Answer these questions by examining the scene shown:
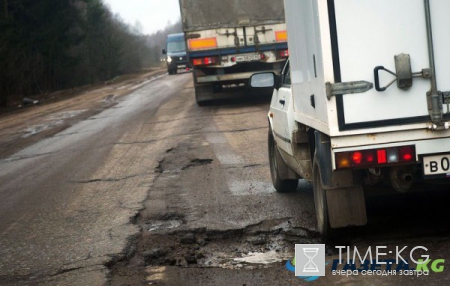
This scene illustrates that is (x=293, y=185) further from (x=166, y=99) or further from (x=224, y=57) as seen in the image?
(x=166, y=99)

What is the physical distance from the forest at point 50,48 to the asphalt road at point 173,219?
2139cm

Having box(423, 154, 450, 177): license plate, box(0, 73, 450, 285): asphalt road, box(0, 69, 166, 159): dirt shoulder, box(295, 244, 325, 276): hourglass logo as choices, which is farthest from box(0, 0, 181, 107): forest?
box(423, 154, 450, 177): license plate

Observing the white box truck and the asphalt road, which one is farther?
the asphalt road

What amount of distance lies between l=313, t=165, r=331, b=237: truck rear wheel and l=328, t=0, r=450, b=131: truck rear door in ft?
2.98

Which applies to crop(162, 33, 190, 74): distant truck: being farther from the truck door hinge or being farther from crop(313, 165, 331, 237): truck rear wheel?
the truck door hinge

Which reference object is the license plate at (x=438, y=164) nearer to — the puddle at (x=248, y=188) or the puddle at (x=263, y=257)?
the puddle at (x=263, y=257)

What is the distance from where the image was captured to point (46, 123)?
20.7 m

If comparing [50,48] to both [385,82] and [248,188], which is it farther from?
[385,82]

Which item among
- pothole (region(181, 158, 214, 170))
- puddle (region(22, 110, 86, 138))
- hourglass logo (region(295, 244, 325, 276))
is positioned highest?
puddle (region(22, 110, 86, 138))

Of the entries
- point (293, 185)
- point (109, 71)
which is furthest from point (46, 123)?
point (109, 71)

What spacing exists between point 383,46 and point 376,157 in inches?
28.9

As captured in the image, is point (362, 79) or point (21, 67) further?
point (21, 67)

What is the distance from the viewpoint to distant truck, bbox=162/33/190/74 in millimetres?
50156

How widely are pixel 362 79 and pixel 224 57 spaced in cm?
1455
